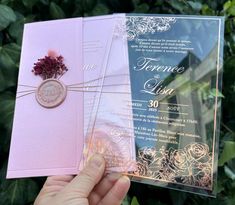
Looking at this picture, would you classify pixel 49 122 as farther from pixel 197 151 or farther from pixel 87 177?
pixel 197 151

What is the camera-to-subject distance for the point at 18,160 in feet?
2.60

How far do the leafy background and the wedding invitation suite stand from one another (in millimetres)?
99

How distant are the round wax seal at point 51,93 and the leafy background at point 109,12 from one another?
0.12 m

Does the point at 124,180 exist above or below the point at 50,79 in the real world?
below

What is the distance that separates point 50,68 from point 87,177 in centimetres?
22

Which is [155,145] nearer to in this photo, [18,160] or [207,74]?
[207,74]

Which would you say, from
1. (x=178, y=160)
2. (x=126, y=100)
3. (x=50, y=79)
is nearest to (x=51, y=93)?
(x=50, y=79)

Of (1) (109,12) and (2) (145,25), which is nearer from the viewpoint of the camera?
(2) (145,25)

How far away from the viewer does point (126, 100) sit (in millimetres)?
766

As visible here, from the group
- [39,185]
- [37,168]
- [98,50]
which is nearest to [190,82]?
[98,50]

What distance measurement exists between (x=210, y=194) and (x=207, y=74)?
0.20 metres

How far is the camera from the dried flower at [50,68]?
817mm

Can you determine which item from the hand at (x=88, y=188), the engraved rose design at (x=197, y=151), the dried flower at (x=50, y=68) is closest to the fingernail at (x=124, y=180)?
the hand at (x=88, y=188)

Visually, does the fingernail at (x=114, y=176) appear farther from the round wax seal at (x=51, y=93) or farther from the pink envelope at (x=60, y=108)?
the round wax seal at (x=51, y=93)
